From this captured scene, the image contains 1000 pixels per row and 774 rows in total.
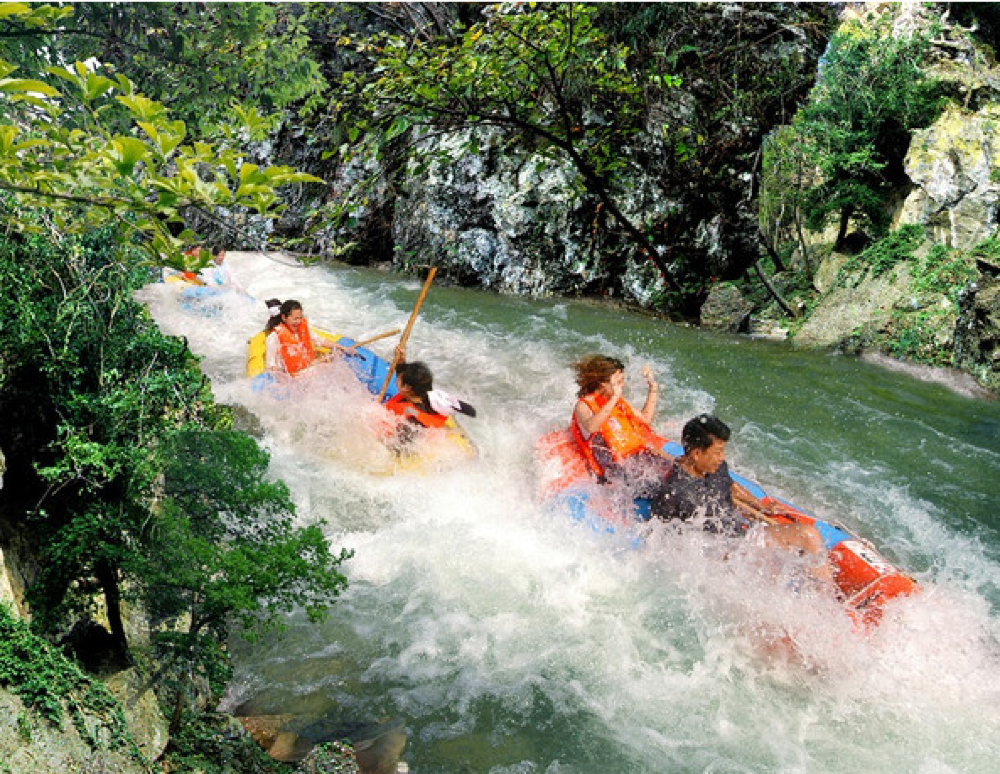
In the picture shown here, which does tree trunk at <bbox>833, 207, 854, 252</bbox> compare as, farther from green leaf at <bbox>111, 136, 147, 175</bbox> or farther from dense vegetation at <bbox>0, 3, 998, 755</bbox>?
green leaf at <bbox>111, 136, 147, 175</bbox>

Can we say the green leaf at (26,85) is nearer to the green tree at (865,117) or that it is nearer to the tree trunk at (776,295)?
the tree trunk at (776,295)

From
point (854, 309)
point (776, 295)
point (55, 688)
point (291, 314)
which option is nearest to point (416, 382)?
point (291, 314)

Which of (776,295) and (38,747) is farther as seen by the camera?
(776,295)

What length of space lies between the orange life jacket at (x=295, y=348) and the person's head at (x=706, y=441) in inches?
165

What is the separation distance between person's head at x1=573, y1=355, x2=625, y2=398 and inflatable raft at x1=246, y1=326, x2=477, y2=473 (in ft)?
3.80

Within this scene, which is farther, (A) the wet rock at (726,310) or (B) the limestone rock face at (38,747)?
(A) the wet rock at (726,310)

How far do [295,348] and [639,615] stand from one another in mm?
4556

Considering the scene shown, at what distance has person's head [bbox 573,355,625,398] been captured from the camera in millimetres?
5145

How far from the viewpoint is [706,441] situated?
408 centimetres

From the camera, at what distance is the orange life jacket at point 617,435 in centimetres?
498

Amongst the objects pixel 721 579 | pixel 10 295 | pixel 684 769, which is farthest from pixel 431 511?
Answer: pixel 10 295

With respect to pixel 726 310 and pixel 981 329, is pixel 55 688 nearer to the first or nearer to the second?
pixel 981 329

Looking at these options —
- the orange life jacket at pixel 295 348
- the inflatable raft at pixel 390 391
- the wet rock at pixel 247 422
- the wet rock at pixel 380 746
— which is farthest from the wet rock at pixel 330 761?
the orange life jacket at pixel 295 348

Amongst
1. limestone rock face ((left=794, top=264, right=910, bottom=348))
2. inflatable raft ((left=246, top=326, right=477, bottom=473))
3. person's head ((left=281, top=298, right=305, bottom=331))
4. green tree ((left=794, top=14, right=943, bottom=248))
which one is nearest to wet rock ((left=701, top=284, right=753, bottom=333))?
limestone rock face ((left=794, top=264, right=910, bottom=348))
